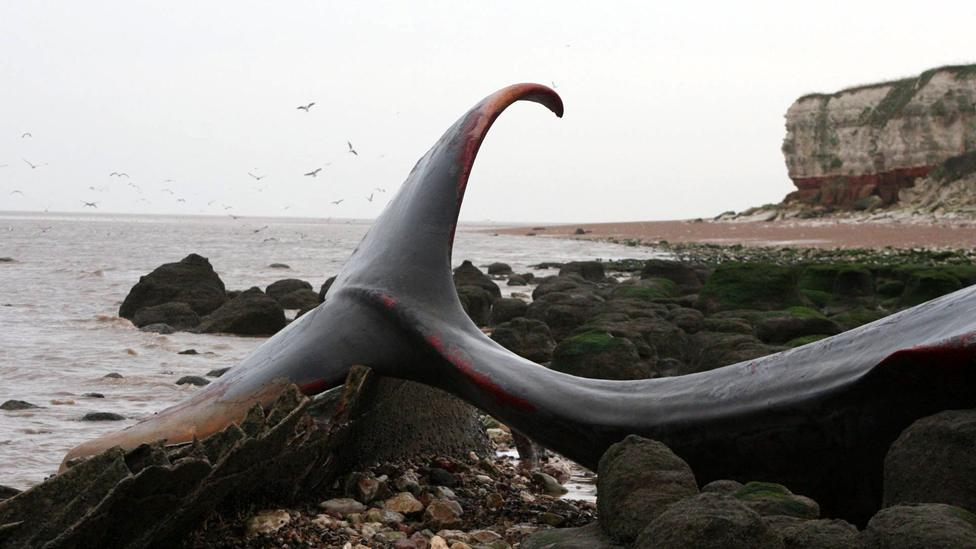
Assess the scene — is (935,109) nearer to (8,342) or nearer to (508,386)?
(8,342)

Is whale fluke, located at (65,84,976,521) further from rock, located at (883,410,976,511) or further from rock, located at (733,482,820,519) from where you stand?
rock, located at (733,482,820,519)

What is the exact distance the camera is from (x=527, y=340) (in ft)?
31.8

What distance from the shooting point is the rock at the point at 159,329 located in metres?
12.1

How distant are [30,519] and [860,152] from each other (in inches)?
2123

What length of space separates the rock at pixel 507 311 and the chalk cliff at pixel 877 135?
40.9 m

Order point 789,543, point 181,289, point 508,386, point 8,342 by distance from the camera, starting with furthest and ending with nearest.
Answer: point 181,289 → point 8,342 → point 508,386 → point 789,543

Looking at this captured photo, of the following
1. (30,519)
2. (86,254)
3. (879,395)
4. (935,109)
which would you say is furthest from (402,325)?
(935,109)

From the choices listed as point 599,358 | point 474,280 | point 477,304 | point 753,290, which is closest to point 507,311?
point 477,304

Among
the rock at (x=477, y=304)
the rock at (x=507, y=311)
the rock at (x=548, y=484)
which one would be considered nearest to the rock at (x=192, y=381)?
the rock at (x=548, y=484)

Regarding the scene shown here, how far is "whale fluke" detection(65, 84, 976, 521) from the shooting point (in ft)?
10.1

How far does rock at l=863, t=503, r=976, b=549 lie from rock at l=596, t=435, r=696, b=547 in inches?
28.1

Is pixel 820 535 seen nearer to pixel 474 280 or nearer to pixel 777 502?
pixel 777 502

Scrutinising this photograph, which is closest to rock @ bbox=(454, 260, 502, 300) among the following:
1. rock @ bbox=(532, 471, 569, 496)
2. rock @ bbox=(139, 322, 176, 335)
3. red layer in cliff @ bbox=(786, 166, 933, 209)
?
rock @ bbox=(139, 322, 176, 335)

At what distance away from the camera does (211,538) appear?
3.54 meters
